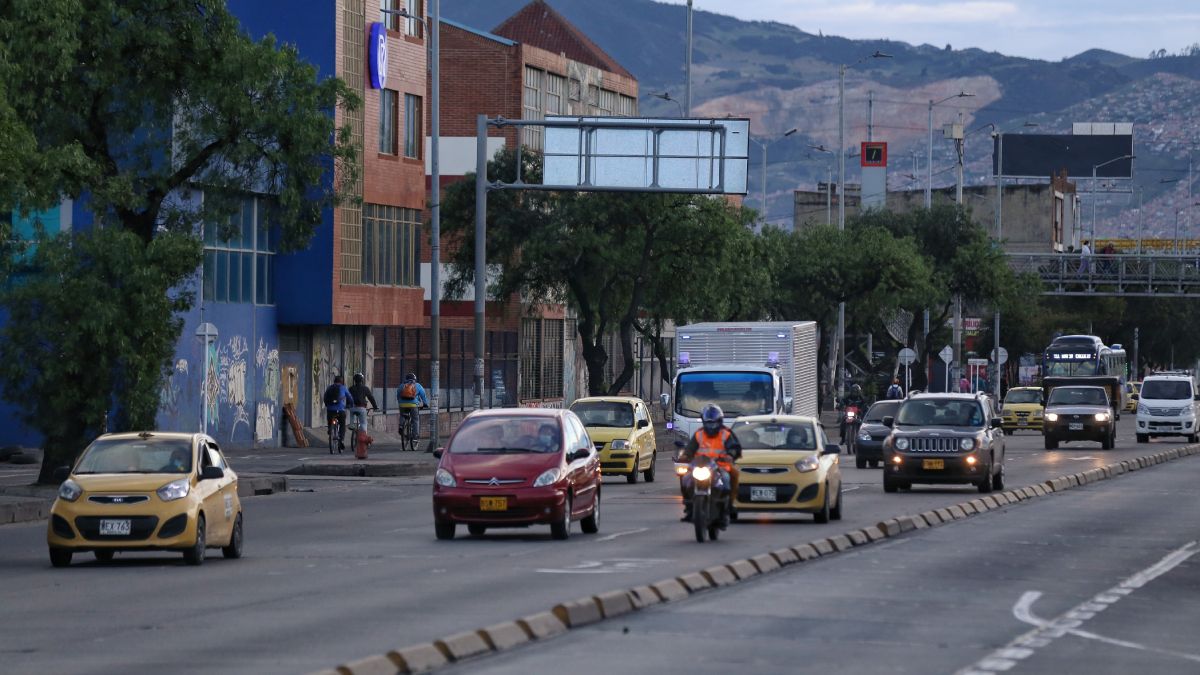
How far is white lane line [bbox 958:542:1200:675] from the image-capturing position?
1368 cm

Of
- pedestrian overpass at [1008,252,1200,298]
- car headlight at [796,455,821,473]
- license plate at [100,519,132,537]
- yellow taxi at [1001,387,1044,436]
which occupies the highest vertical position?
pedestrian overpass at [1008,252,1200,298]

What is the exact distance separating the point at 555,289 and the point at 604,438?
2458cm

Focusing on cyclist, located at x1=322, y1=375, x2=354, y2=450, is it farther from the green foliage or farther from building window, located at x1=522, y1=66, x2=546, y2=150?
building window, located at x1=522, y1=66, x2=546, y2=150

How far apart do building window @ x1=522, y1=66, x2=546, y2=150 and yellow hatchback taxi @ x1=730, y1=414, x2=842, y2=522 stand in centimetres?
5088

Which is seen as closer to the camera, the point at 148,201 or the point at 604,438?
the point at 148,201

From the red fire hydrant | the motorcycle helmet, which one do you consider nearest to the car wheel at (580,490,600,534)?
the motorcycle helmet

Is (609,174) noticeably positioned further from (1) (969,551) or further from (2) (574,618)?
(2) (574,618)

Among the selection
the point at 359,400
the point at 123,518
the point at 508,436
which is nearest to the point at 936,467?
the point at 508,436

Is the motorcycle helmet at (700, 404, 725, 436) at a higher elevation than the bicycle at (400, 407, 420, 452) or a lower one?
higher

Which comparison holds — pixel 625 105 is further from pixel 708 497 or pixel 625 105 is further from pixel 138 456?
pixel 138 456

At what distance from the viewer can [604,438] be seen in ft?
131

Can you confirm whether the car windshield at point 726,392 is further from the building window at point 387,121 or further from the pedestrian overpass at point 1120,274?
the pedestrian overpass at point 1120,274

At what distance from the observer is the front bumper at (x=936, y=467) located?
36.1 metres

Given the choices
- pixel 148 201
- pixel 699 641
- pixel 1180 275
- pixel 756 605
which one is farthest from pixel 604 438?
pixel 1180 275
